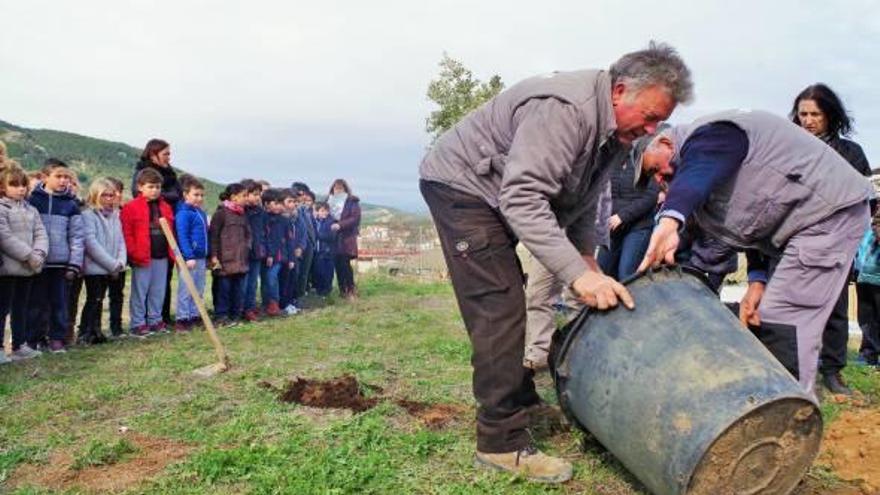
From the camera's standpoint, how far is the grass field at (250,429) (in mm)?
3318

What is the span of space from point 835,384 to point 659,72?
3.41 m

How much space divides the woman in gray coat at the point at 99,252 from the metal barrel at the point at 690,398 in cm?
588

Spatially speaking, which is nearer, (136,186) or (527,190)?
(527,190)

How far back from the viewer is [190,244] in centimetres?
848

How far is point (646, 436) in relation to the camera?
274cm

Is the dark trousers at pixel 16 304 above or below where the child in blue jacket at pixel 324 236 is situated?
below

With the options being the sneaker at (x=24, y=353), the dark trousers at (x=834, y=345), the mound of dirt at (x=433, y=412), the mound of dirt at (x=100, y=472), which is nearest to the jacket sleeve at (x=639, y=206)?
the dark trousers at (x=834, y=345)

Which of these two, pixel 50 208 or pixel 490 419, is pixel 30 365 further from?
pixel 490 419

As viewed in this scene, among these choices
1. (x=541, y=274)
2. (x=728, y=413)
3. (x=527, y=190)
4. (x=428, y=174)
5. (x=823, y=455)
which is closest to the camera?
(x=728, y=413)

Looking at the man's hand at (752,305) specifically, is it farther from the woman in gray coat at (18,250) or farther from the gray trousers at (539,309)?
the woman in gray coat at (18,250)

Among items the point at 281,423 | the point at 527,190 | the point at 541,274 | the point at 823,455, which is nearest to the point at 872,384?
the point at 823,455

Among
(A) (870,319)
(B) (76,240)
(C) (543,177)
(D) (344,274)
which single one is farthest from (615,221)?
(D) (344,274)

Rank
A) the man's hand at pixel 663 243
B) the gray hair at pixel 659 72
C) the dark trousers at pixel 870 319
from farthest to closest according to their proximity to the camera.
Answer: the dark trousers at pixel 870 319, the man's hand at pixel 663 243, the gray hair at pixel 659 72

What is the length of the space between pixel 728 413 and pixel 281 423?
2.52 m
